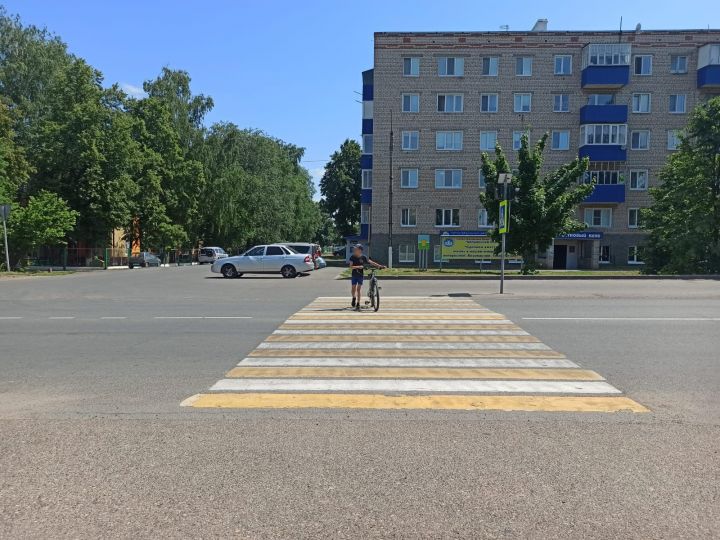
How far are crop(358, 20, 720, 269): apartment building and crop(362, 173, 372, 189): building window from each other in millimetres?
2944

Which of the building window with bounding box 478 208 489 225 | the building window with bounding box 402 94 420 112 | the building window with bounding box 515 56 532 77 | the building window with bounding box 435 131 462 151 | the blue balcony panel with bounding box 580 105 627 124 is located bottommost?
the building window with bounding box 478 208 489 225

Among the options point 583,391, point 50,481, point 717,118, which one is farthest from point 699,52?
point 50,481

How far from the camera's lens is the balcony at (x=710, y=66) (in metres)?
43.9

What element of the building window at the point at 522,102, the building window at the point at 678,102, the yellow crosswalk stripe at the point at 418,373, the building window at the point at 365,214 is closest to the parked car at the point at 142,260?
the building window at the point at 365,214

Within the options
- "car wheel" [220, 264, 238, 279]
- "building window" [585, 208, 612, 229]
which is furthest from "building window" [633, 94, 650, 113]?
"car wheel" [220, 264, 238, 279]

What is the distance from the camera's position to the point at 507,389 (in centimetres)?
599

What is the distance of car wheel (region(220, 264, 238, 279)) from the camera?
2875cm

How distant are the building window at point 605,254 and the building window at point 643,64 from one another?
48.8 feet

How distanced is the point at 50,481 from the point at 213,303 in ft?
39.9

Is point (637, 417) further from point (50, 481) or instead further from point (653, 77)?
point (653, 77)

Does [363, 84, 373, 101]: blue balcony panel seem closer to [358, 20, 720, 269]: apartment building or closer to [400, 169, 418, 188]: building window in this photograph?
[358, 20, 720, 269]: apartment building

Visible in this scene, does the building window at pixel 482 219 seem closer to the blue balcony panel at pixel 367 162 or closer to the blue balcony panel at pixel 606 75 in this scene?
the blue balcony panel at pixel 367 162

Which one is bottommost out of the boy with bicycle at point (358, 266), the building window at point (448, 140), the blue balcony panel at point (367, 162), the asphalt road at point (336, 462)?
the asphalt road at point (336, 462)

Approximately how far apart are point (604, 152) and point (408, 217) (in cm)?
1695
